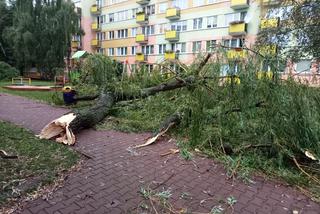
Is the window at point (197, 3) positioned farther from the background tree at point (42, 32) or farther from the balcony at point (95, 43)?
the balcony at point (95, 43)

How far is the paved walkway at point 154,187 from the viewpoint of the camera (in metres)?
2.72

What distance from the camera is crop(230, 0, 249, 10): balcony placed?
822 inches

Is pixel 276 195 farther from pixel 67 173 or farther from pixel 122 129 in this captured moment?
pixel 122 129

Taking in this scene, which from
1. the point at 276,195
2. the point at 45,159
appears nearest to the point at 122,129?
the point at 45,159

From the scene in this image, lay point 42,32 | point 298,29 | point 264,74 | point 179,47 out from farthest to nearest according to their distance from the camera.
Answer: point 179,47 → point 42,32 → point 298,29 → point 264,74

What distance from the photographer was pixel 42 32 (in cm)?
2534

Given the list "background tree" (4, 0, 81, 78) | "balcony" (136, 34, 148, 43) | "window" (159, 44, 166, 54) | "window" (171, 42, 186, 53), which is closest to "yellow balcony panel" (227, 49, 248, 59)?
"window" (171, 42, 186, 53)

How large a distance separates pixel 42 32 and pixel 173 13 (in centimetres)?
1348

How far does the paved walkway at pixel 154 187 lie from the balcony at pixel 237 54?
1.88m

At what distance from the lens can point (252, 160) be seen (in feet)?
12.8

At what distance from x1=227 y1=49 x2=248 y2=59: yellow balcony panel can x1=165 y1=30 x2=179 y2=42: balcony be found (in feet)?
73.1

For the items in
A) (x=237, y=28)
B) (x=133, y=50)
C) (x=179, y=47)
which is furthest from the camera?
(x=133, y=50)

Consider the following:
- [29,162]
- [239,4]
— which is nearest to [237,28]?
[239,4]

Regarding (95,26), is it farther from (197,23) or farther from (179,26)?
(197,23)
